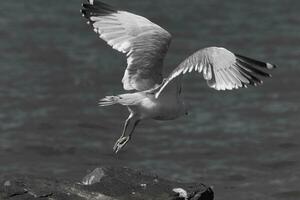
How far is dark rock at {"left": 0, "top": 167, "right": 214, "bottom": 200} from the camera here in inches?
276

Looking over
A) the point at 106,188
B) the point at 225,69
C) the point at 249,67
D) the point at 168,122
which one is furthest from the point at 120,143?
the point at 168,122

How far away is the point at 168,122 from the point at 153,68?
16.0 feet

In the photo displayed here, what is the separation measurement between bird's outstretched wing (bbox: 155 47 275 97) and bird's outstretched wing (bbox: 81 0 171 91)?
2.50ft

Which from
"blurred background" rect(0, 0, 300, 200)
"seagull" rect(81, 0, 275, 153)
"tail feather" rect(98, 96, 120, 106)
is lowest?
"blurred background" rect(0, 0, 300, 200)

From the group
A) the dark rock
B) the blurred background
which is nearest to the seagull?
the dark rock

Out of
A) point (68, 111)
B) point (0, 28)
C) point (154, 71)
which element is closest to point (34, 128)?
point (68, 111)

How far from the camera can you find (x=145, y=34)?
836 centimetres

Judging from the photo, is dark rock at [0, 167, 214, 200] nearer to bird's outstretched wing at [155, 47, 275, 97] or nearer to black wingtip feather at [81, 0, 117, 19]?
bird's outstretched wing at [155, 47, 275, 97]

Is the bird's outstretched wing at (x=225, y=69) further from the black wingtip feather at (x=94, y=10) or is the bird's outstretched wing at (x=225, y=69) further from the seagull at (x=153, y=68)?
the black wingtip feather at (x=94, y=10)

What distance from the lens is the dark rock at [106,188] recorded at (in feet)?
23.0

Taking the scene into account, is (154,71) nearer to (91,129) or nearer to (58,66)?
(91,129)

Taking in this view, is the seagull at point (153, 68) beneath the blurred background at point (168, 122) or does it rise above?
above

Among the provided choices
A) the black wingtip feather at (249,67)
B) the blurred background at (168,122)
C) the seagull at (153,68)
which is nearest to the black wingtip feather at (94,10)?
the seagull at (153,68)

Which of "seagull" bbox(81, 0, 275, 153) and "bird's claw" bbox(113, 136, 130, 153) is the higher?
"seagull" bbox(81, 0, 275, 153)
